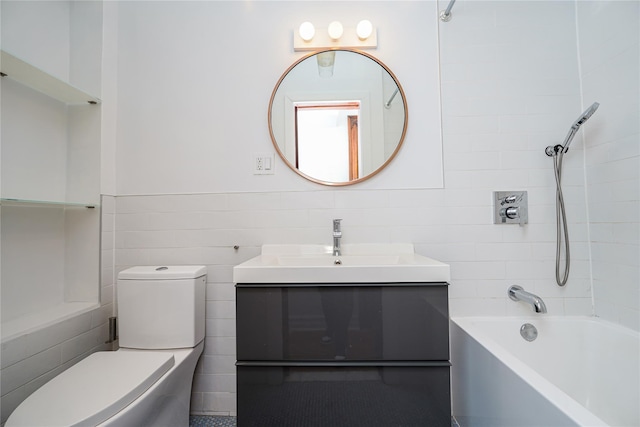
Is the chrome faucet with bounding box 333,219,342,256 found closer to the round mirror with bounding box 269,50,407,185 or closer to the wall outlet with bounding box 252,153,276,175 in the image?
the round mirror with bounding box 269,50,407,185

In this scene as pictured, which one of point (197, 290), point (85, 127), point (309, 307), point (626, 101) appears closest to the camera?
point (309, 307)

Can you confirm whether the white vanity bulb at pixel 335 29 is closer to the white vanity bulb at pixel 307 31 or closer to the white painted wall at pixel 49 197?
the white vanity bulb at pixel 307 31

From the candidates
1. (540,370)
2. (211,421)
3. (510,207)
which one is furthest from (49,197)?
(540,370)

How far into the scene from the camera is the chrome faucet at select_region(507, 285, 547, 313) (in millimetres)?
1168

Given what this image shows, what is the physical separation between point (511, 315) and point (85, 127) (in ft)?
7.85

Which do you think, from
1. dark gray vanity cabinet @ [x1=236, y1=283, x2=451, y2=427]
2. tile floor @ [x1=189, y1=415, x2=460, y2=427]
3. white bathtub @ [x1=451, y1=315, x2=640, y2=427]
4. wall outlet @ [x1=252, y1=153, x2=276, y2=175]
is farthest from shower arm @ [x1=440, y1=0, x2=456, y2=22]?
tile floor @ [x1=189, y1=415, x2=460, y2=427]

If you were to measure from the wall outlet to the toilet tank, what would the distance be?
612mm

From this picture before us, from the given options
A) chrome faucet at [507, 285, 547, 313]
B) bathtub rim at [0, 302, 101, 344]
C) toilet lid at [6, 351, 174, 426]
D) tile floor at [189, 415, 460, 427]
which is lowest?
tile floor at [189, 415, 460, 427]

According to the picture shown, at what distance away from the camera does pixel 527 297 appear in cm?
124

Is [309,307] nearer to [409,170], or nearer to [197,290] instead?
[197,290]

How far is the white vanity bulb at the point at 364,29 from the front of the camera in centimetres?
142

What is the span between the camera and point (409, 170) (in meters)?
1.45

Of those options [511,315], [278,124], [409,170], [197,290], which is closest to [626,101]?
[409,170]

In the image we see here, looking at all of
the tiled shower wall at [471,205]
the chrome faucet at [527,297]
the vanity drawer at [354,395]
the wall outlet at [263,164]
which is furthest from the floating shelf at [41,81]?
the chrome faucet at [527,297]
